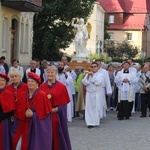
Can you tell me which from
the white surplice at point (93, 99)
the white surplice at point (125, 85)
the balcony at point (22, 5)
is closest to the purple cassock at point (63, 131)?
the white surplice at point (93, 99)

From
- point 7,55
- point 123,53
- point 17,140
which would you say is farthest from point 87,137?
point 123,53

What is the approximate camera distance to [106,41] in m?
74.4

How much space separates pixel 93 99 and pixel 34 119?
22.9 ft

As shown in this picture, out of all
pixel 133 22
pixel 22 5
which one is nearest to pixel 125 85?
pixel 22 5

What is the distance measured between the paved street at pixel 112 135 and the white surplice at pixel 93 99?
0.29 metres

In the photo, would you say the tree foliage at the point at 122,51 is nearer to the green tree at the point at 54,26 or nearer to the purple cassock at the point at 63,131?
the green tree at the point at 54,26

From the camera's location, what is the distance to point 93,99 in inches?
573

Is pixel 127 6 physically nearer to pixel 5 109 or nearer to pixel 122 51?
pixel 122 51

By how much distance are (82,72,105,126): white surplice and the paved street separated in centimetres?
29

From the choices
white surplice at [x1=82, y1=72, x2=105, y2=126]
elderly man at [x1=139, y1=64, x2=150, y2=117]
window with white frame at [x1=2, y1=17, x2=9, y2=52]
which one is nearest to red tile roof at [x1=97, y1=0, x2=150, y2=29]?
window with white frame at [x1=2, y1=17, x2=9, y2=52]

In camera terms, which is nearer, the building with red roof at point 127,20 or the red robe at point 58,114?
the red robe at point 58,114

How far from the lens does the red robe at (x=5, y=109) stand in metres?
7.61

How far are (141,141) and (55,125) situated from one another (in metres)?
3.93

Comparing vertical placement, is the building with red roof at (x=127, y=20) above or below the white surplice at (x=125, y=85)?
above
